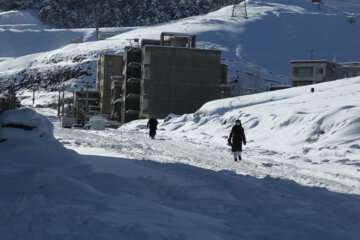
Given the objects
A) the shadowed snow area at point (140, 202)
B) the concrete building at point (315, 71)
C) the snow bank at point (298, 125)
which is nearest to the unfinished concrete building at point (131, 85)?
the concrete building at point (315, 71)

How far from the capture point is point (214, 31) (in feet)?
557

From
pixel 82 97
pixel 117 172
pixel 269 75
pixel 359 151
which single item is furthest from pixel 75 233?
pixel 269 75

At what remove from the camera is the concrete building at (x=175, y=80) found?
74062 mm

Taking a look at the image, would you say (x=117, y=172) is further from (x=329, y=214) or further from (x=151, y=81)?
(x=151, y=81)

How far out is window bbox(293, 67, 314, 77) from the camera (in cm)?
9112

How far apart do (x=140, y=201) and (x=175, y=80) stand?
65276mm

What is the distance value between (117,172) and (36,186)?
2.76m

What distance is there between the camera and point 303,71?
91.9 metres

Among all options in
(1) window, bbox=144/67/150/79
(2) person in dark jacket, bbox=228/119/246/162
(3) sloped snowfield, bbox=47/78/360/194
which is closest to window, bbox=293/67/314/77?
(1) window, bbox=144/67/150/79

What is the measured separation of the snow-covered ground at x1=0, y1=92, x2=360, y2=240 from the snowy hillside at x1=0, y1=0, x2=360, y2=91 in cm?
12662

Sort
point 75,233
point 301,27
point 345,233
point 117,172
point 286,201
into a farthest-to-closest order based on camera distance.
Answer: point 301,27 < point 117,172 < point 286,201 < point 345,233 < point 75,233

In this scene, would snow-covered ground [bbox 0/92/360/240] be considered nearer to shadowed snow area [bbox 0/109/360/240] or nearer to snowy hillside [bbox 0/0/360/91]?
shadowed snow area [bbox 0/109/360/240]

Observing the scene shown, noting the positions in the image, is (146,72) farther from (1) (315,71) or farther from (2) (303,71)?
(2) (303,71)

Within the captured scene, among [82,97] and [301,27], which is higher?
[301,27]
